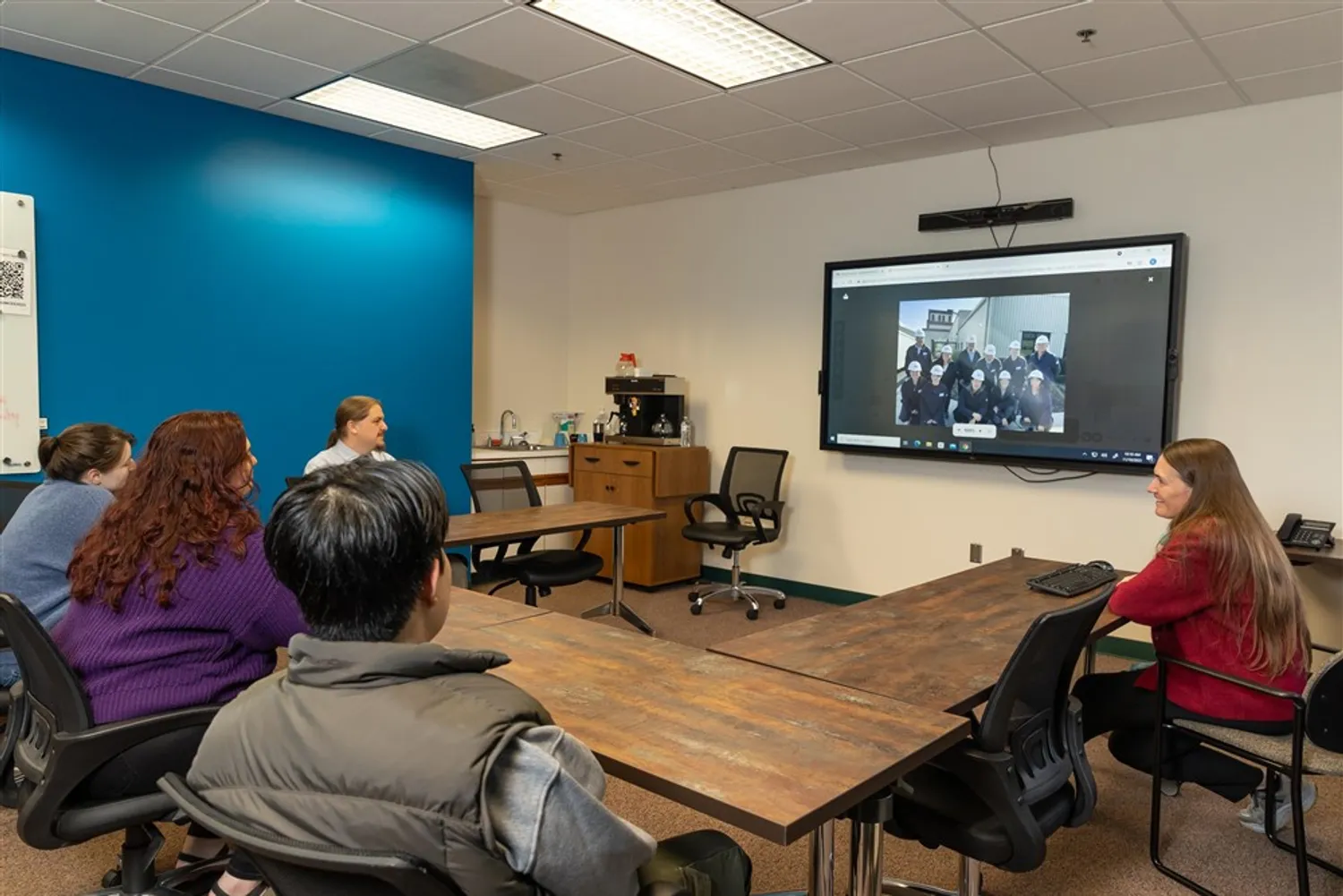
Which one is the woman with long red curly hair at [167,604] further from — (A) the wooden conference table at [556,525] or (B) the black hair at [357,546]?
(A) the wooden conference table at [556,525]

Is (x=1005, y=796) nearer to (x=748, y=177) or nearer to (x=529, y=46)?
(x=529, y=46)

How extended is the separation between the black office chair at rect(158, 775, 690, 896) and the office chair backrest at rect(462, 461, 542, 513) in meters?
3.46

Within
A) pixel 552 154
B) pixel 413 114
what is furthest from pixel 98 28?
pixel 552 154

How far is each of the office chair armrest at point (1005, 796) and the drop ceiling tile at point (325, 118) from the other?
421cm

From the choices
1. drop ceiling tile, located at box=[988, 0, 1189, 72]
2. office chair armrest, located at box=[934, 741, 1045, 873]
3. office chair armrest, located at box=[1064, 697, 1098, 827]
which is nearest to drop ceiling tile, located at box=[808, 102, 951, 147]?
drop ceiling tile, located at box=[988, 0, 1189, 72]

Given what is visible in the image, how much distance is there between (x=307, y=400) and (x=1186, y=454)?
4.11 meters

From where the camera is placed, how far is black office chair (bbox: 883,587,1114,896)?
69.7 inches

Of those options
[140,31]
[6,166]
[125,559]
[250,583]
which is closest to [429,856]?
[250,583]

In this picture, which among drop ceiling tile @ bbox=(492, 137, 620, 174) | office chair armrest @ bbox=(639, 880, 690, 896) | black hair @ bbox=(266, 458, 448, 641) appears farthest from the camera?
drop ceiling tile @ bbox=(492, 137, 620, 174)

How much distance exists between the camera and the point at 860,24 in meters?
3.33

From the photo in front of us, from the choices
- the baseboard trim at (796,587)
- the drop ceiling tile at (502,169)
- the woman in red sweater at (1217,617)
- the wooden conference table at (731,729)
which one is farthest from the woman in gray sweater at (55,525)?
the baseboard trim at (796,587)

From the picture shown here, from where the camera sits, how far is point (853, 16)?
326 cm

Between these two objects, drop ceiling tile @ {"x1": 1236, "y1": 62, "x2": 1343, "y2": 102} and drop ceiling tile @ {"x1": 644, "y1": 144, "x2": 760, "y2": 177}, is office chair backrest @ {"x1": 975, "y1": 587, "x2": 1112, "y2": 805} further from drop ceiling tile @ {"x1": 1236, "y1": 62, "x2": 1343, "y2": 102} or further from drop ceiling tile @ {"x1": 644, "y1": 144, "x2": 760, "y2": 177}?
drop ceiling tile @ {"x1": 644, "y1": 144, "x2": 760, "y2": 177}

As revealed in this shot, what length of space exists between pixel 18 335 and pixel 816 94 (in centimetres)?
363
